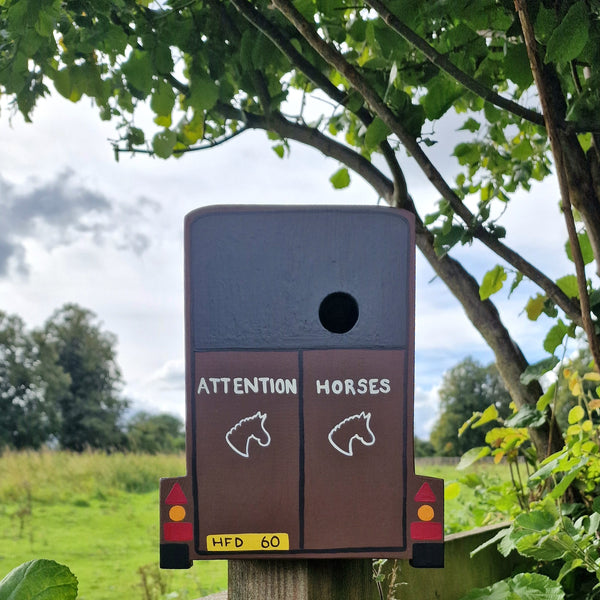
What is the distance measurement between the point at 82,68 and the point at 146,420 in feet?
68.3

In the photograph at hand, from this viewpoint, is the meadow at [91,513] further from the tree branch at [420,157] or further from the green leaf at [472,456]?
the tree branch at [420,157]

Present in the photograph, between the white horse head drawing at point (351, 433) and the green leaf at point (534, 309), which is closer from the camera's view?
the white horse head drawing at point (351, 433)

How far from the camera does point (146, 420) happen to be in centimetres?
2173

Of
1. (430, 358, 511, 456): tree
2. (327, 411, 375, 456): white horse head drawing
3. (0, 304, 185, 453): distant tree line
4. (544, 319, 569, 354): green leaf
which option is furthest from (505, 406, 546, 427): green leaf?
(0, 304, 185, 453): distant tree line

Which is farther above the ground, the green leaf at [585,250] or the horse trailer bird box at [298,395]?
the green leaf at [585,250]

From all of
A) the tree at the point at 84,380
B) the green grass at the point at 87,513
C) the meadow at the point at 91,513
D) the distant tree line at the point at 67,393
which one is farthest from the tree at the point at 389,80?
the tree at the point at 84,380

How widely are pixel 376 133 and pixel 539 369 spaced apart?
81 centimetres

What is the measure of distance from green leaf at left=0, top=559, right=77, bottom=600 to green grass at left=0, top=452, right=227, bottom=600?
3435 millimetres

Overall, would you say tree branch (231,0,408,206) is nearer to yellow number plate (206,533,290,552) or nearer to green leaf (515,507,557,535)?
green leaf (515,507,557,535)

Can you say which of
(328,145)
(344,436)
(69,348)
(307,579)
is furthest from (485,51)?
(69,348)

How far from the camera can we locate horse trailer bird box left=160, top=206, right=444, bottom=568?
3.44 ft

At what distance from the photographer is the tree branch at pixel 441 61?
130cm


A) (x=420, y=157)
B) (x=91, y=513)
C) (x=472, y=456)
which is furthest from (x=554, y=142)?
(x=91, y=513)

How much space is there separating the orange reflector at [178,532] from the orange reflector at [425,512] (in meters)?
0.35
